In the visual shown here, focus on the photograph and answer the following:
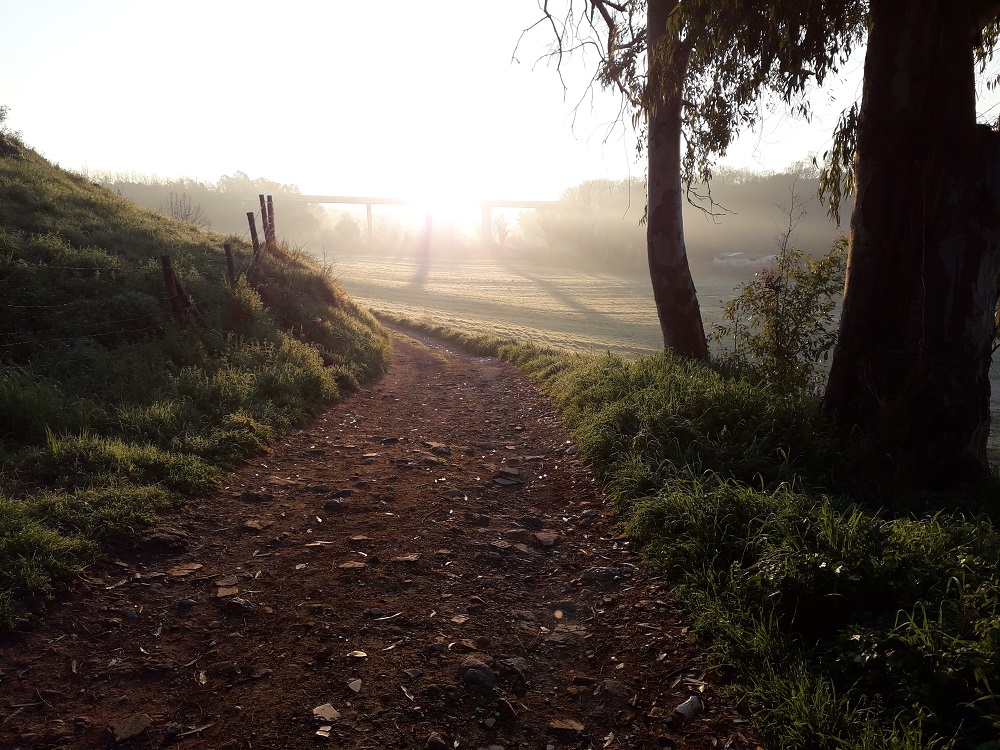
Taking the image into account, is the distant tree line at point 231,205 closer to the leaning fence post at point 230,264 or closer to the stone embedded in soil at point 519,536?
the leaning fence post at point 230,264

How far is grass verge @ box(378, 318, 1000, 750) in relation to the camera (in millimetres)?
2561

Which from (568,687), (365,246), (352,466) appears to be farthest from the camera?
(365,246)

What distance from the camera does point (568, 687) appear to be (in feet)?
10.5

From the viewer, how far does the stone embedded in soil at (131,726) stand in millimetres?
2742

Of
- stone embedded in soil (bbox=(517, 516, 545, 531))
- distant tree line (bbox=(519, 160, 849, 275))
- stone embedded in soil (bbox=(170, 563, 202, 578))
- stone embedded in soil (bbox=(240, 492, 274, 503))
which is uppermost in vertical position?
distant tree line (bbox=(519, 160, 849, 275))

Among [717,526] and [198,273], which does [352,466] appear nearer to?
[717,526]

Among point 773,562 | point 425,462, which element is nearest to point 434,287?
point 425,462

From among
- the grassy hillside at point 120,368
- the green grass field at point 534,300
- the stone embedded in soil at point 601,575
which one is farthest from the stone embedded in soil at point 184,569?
the green grass field at point 534,300

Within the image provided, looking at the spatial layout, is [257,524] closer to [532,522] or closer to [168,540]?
[168,540]

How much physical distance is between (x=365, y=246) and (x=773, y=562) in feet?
304

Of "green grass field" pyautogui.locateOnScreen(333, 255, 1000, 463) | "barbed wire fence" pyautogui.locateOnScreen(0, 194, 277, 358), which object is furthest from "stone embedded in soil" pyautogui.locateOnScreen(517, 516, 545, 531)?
"green grass field" pyautogui.locateOnScreen(333, 255, 1000, 463)

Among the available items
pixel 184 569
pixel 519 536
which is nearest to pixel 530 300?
pixel 519 536

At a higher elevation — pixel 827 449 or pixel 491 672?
pixel 827 449

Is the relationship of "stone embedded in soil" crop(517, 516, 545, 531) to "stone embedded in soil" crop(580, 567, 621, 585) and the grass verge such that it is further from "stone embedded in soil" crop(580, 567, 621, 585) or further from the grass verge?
"stone embedded in soil" crop(580, 567, 621, 585)
